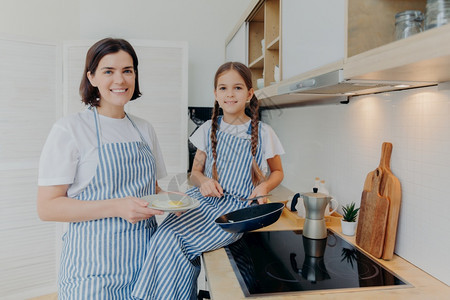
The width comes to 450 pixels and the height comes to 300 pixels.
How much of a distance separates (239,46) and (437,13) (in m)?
1.88

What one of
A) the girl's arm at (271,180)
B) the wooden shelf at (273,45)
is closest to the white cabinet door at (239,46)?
the wooden shelf at (273,45)

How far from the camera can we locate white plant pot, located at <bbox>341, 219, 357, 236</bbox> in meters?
1.41

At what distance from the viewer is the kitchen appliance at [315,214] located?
4.46ft

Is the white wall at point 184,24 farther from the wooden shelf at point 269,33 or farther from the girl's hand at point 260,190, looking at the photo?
the girl's hand at point 260,190

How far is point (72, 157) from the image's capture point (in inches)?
42.8

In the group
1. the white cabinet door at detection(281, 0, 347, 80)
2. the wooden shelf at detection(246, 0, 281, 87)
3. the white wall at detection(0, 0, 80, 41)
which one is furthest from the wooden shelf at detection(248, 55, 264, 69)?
the white wall at detection(0, 0, 80, 41)

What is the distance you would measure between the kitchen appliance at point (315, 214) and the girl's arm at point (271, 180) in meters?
0.14

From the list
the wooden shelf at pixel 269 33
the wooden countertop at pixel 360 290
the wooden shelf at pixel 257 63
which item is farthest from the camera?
the wooden shelf at pixel 257 63

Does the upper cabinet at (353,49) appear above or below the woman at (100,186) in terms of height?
above

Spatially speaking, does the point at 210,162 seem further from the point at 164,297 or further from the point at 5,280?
the point at 5,280

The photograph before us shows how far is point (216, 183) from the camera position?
4.51 feet

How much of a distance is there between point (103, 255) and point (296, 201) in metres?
0.92

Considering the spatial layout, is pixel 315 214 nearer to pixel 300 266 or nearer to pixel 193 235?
pixel 300 266

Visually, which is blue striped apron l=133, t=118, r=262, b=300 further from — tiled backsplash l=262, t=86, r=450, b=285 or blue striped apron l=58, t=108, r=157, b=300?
tiled backsplash l=262, t=86, r=450, b=285
